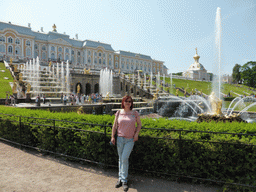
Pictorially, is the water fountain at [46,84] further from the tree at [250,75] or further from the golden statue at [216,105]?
the tree at [250,75]

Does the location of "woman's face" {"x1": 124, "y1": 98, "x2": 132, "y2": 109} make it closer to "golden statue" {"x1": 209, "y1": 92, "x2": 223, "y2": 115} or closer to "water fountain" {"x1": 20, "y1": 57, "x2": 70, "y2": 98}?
"golden statue" {"x1": 209, "y1": 92, "x2": 223, "y2": 115}

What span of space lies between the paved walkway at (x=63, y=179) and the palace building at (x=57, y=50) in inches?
1962

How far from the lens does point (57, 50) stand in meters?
71.6

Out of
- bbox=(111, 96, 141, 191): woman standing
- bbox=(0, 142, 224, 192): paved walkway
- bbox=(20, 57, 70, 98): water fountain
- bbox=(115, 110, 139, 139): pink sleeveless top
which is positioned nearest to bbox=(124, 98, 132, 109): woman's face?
bbox=(111, 96, 141, 191): woman standing

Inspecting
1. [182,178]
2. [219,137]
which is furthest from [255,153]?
[182,178]

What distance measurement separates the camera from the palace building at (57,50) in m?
60.6

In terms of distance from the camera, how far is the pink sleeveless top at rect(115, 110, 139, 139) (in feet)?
14.1

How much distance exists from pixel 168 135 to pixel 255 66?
93.2 meters

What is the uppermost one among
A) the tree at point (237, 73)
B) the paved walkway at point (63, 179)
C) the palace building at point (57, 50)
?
the palace building at point (57, 50)

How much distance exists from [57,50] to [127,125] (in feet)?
245

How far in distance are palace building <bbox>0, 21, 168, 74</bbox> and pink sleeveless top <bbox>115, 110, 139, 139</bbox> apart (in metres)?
52.0

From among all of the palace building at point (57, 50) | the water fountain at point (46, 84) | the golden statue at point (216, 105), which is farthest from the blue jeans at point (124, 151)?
the palace building at point (57, 50)

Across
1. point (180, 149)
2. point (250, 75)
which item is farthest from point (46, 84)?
point (250, 75)

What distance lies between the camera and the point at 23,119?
7324mm
